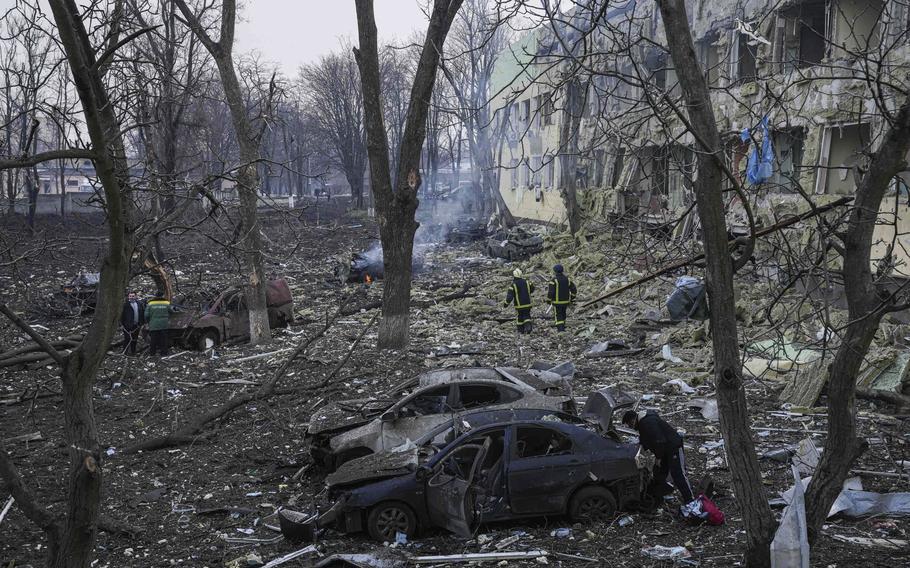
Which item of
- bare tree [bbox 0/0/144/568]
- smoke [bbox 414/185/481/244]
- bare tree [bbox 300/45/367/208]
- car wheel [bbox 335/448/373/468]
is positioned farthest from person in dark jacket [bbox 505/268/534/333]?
bare tree [bbox 300/45/367/208]

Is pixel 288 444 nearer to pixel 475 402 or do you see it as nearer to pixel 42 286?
pixel 475 402

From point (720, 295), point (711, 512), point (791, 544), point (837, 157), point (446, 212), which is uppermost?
point (837, 157)

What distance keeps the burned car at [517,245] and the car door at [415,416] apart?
2165 cm

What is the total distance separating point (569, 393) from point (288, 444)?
395cm

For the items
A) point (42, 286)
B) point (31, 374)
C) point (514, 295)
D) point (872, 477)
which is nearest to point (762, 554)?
point (872, 477)

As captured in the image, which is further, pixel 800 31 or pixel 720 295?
pixel 800 31

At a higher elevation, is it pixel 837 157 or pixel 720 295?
pixel 837 157

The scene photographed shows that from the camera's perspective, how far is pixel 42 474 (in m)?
9.24

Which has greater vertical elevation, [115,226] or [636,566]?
[115,226]

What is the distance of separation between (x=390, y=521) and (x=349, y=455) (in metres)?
1.59

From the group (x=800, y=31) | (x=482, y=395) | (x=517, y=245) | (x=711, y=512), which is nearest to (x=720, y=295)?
(x=711, y=512)

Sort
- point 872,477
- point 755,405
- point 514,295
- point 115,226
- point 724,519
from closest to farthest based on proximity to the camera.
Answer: point 115,226, point 724,519, point 872,477, point 755,405, point 514,295

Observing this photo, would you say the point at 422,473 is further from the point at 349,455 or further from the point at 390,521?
the point at 349,455

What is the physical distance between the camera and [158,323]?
15.8m
